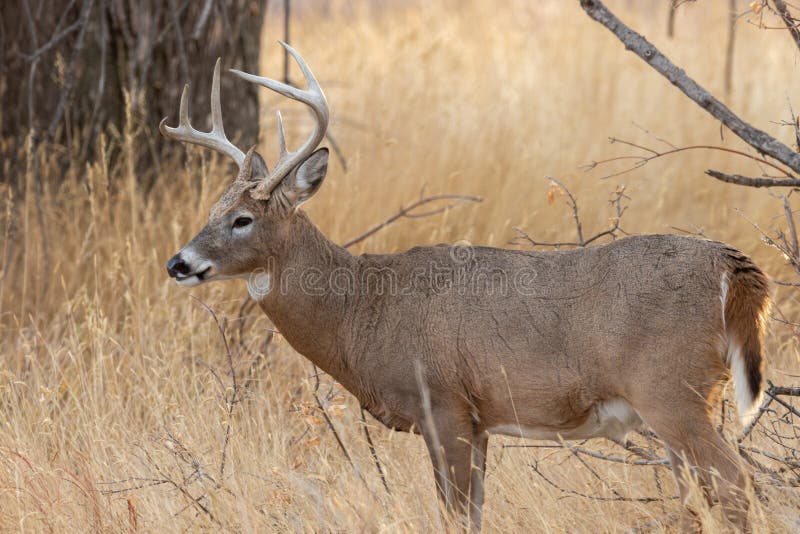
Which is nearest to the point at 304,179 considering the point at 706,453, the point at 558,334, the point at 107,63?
the point at 558,334

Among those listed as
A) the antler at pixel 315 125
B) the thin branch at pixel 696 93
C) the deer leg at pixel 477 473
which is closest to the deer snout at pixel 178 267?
the antler at pixel 315 125

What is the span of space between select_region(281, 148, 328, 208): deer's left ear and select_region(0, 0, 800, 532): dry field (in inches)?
33.2

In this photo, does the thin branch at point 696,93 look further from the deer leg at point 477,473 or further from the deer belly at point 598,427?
the deer leg at point 477,473

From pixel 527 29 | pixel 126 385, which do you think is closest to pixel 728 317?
pixel 126 385

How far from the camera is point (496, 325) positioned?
4137 millimetres

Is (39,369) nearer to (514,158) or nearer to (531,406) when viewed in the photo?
(531,406)

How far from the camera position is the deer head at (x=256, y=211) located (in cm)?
447

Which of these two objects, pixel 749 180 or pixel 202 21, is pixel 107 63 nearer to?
pixel 202 21

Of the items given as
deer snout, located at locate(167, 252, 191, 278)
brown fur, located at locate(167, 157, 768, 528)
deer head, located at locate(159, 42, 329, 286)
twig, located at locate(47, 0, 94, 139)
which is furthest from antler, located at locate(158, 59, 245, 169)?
twig, located at locate(47, 0, 94, 139)

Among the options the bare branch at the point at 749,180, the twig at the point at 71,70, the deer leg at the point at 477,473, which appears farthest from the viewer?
the twig at the point at 71,70

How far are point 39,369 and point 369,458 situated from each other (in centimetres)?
185

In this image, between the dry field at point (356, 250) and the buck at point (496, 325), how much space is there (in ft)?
0.80

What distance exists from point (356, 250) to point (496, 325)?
2.55 metres

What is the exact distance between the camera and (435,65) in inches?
425
